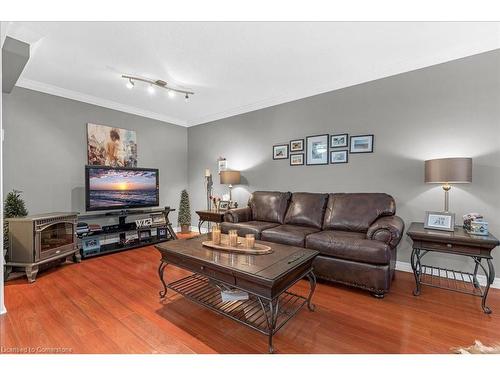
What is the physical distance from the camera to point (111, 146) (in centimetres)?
403

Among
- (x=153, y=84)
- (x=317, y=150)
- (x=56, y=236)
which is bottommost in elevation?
(x=56, y=236)

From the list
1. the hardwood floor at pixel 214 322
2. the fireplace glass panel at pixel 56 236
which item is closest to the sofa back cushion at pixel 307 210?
the hardwood floor at pixel 214 322

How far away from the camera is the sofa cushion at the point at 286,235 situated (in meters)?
2.60

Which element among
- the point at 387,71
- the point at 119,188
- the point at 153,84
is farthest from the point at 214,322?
the point at 387,71

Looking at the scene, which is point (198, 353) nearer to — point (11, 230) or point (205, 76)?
point (11, 230)

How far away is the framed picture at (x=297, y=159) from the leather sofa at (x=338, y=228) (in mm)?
534

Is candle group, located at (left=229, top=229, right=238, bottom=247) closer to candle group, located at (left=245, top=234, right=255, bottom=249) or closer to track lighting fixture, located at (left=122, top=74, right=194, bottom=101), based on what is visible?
candle group, located at (left=245, top=234, right=255, bottom=249)

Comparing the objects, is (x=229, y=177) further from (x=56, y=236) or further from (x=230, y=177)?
(x=56, y=236)

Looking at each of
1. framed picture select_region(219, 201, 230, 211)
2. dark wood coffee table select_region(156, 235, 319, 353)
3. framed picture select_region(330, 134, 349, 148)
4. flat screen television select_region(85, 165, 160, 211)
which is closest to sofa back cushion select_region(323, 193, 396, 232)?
framed picture select_region(330, 134, 349, 148)

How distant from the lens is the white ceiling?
2.08m

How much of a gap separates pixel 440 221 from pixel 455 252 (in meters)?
0.38

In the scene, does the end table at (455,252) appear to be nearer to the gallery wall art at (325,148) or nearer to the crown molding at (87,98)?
the gallery wall art at (325,148)
